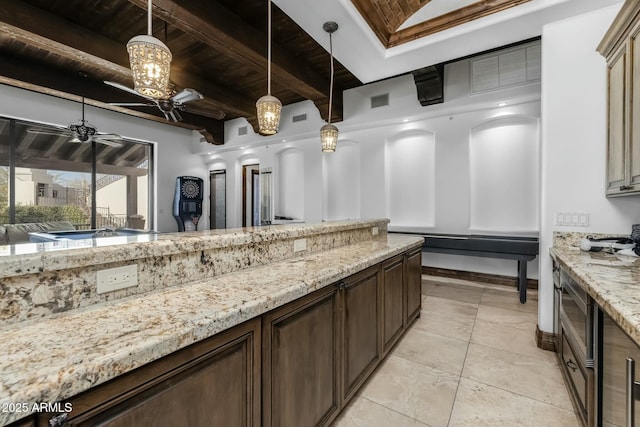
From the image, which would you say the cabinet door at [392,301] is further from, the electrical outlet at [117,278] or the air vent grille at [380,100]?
the air vent grille at [380,100]

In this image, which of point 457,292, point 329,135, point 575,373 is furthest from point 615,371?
point 457,292

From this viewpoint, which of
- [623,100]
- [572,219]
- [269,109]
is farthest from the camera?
[572,219]

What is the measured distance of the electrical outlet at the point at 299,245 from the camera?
76.5 inches

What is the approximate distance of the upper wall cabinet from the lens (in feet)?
5.68

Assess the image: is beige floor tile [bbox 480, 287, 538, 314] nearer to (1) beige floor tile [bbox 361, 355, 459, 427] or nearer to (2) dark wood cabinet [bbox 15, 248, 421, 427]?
(1) beige floor tile [bbox 361, 355, 459, 427]

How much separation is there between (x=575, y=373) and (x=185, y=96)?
447cm

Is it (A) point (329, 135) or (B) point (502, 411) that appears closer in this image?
(B) point (502, 411)

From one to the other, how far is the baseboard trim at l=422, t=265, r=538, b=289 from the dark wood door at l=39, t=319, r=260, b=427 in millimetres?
4516

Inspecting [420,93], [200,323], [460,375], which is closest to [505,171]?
[420,93]

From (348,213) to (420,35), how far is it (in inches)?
137

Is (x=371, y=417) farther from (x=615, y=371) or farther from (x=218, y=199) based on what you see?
(x=218, y=199)

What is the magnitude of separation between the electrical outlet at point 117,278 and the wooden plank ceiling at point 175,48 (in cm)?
264

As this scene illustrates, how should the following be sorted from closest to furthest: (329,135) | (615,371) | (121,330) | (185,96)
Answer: (121,330), (615,371), (329,135), (185,96)

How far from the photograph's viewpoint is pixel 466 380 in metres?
2.06
